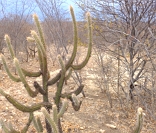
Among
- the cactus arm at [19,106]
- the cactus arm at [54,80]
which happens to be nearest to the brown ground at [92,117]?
the cactus arm at [54,80]

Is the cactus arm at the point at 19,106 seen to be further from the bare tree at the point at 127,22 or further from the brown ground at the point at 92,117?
the bare tree at the point at 127,22

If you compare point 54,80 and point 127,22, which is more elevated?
point 127,22

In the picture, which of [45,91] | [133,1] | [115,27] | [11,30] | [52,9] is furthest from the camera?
[11,30]

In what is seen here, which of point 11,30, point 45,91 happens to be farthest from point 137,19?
point 11,30

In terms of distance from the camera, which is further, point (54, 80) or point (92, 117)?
point (92, 117)

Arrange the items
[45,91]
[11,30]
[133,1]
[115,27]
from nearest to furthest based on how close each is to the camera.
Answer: [45,91] → [133,1] → [115,27] → [11,30]

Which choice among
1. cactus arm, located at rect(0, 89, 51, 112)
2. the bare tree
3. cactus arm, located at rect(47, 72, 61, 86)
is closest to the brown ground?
the bare tree

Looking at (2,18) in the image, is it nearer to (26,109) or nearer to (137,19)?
(137,19)

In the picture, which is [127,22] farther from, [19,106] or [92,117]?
[19,106]

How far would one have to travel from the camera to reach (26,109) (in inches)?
101

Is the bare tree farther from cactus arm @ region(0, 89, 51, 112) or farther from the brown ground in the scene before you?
cactus arm @ region(0, 89, 51, 112)

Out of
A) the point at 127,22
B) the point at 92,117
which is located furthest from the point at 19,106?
the point at 127,22

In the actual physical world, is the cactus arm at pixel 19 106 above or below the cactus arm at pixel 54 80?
below

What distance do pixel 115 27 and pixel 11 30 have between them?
23.8 feet
